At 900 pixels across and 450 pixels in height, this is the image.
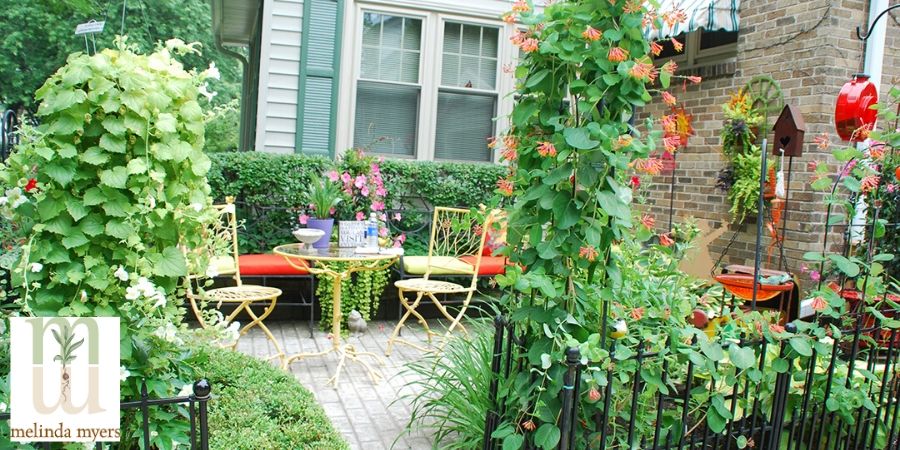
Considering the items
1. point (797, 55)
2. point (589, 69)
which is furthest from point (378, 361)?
point (797, 55)

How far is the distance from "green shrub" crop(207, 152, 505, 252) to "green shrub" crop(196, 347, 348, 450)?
8.38ft

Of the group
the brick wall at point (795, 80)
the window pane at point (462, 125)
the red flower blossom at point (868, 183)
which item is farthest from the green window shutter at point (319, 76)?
the red flower blossom at point (868, 183)

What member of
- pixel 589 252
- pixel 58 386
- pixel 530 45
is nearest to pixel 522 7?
pixel 530 45

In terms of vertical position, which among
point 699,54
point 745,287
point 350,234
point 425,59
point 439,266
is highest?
point 699,54

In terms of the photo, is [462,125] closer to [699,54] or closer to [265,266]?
[699,54]

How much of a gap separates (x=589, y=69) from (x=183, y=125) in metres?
1.34

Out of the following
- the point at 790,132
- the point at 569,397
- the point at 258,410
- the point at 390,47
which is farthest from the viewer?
the point at 390,47

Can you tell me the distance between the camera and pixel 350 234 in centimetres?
516

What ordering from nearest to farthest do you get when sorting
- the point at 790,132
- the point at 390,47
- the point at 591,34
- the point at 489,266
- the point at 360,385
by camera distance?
the point at 591,34 → the point at 360,385 → the point at 790,132 → the point at 489,266 → the point at 390,47

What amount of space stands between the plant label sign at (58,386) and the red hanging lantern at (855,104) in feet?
14.1

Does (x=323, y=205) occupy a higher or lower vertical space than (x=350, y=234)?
higher

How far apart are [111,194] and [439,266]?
365cm

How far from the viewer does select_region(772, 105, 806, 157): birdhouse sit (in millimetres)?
4766

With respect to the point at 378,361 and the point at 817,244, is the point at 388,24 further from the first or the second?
the point at 817,244
